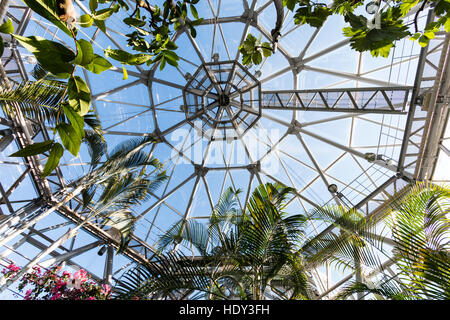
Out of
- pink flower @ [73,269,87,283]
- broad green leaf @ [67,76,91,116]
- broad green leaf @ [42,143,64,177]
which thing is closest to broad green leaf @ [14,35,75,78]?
broad green leaf @ [67,76,91,116]

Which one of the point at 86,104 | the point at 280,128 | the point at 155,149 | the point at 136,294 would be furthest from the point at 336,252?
the point at 155,149

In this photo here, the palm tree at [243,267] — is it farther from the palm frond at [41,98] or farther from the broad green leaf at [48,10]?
the broad green leaf at [48,10]

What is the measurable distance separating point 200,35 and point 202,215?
10.8m

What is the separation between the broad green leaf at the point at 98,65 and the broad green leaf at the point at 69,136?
27cm

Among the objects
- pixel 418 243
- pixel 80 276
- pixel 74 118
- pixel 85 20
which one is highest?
pixel 80 276

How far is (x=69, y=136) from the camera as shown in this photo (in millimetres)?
1068

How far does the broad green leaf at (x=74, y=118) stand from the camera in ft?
3.37

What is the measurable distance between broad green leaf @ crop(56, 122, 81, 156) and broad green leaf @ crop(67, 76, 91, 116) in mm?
87

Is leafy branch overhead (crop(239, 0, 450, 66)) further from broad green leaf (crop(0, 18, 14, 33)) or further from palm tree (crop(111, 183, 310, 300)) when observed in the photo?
palm tree (crop(111, 183, 310, 300))

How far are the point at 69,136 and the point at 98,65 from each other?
12.8 inches

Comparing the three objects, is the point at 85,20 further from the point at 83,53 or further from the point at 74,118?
the point at 74,118

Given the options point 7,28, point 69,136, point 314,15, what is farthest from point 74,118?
point 314,15

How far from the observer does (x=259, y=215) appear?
4941 millimetres

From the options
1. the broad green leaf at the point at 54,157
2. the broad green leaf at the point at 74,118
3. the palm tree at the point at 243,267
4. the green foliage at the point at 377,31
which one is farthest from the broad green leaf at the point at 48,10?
the palm tree at the point at 243,267
